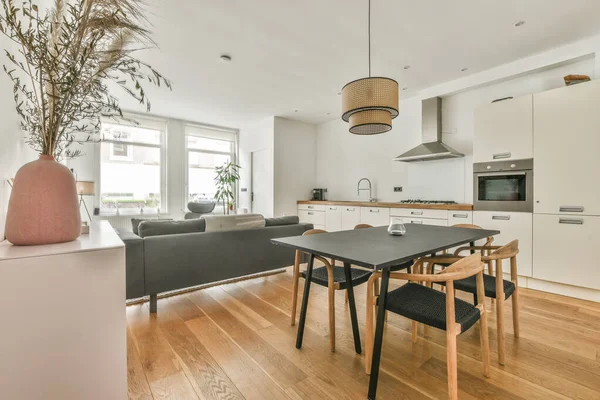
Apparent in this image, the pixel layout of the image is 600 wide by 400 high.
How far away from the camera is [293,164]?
624cm

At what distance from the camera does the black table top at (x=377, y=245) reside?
4.51 ft

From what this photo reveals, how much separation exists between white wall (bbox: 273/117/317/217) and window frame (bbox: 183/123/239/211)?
159 cm

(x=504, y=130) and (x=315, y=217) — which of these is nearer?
(x=504, y=130)

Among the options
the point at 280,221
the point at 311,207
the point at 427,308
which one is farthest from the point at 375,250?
the point at 311,207

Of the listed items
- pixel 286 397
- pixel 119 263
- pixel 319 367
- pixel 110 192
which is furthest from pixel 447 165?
pixel 110 192

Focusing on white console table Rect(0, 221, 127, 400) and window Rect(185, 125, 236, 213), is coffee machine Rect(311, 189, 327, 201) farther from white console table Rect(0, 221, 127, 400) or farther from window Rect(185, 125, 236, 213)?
white console table Rect(0, 221, 127, 400)

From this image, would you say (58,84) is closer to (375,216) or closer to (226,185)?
(375,216)

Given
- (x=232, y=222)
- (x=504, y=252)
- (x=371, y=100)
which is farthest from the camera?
(x=232, y=222)

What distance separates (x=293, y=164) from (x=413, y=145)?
257cm

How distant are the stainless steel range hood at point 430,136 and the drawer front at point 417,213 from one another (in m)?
0.86

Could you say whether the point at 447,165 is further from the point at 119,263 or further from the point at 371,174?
the point at 119,263

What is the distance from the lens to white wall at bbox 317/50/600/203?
142 inches

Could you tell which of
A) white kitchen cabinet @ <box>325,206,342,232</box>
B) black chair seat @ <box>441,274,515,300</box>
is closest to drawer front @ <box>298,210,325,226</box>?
white kitchen cabinet @ <box>325,206,342,232</box>

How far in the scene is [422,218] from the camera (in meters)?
3.92
